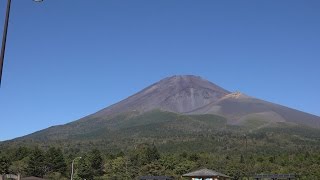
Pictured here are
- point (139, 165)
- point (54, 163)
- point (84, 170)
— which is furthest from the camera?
point (139, 165)

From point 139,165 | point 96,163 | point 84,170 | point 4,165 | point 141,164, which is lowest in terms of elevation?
point 84,170

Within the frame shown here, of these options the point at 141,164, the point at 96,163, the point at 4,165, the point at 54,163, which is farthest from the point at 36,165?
the point at 141,164

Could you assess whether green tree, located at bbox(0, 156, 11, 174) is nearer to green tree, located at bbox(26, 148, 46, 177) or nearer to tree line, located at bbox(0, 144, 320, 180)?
tree line, located at bbox(0, 144, 320, 180)

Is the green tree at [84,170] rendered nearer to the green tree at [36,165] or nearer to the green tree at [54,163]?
the green tree at [54,163]

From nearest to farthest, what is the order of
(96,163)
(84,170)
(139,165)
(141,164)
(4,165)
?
(4,165), (84,170), (139,165), (96,163), (141,164)

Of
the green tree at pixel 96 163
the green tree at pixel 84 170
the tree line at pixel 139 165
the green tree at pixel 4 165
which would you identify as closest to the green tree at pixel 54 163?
the tree line at pixel 139 165

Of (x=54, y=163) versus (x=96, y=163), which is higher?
(x=54, y=163)

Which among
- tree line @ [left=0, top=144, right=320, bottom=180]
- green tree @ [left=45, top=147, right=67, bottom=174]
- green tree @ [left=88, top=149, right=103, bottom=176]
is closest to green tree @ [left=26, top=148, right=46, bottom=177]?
tree line @ [left=0, top=144, right=320, bottom=180]

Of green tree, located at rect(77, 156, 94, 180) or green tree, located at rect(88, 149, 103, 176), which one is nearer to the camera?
green tree, located at rect(77, 156, 94, 180)

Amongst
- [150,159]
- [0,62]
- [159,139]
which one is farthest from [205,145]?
[0,62]

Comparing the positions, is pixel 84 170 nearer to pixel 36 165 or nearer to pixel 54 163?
pixel 54 163

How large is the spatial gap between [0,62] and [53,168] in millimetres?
82970

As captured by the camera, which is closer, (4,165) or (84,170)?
(4,165)

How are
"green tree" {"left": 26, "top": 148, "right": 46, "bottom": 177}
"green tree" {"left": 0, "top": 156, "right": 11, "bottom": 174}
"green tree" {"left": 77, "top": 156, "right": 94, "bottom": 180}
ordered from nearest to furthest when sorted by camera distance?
"green tree" {"left": 0, "top": 156, "right": 11, "bottom": 174} → "green tree" {"left": 77, "top": 156, "right": 94, "bottom": 180} → "green tree" {"left": 26, "top": 148, "right": 46, "bottom": 177}
